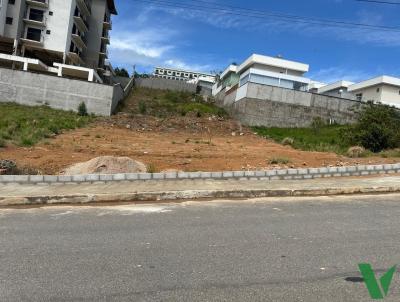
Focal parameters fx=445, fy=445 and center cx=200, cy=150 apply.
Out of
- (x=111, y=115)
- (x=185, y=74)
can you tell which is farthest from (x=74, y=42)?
(x=185, y=74)

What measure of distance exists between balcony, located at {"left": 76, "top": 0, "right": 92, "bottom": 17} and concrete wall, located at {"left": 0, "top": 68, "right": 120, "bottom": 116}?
24.8 metres

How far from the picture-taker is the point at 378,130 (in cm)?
1881

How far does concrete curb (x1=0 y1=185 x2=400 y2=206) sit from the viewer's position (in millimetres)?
9336

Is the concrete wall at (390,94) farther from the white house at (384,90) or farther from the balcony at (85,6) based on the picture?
the balcony at (85,6)

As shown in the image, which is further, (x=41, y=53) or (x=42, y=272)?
(x=41, y=53)

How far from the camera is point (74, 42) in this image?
56.6m

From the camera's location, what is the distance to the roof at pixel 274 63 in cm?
5519

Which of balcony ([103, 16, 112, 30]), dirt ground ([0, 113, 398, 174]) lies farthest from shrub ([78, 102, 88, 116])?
balcony ([103, 16, 112, 30])

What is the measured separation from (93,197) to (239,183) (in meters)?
3.67

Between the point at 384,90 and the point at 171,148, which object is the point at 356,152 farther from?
the point at 384,90

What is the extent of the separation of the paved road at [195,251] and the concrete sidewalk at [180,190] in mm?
681

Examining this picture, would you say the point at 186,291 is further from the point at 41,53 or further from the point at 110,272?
the point at 41,53

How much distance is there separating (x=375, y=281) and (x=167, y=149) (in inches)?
593

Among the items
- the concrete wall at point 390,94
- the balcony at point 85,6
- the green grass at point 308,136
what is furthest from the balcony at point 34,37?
the concrete wall at point 390,94
